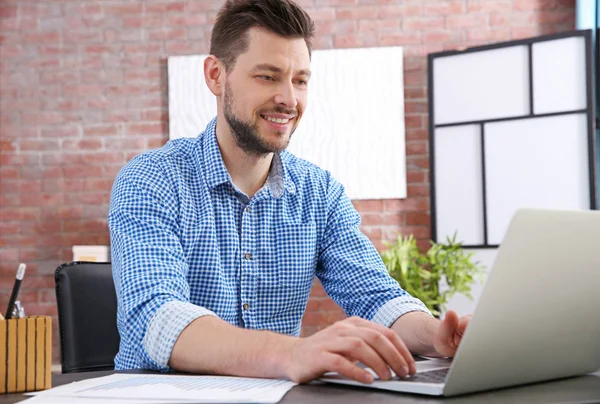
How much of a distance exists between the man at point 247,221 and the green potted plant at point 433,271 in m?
2.21

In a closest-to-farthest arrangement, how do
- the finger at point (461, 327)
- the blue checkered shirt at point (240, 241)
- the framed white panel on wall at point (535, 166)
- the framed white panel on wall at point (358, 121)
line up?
1. the finger at point (461, 327)
2. the blue checkered shirt at point (240, 241)
3. the framed white panel on wall at point (535, 166)
4. the framed white panel on wall at point (358, 121)

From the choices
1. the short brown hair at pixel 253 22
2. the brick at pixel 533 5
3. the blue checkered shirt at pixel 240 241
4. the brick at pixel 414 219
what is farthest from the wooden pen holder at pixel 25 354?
the brick at pixel 533 5

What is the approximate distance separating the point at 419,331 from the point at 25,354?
0.65 meters

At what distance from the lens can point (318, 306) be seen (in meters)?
4.29

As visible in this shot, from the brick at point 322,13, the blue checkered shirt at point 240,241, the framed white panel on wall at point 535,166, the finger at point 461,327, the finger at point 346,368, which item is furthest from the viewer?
the brick at point 322,13

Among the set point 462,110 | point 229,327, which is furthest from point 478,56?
point 229,327

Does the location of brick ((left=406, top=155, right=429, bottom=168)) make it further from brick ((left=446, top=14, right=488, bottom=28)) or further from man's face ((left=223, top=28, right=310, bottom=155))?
man's face ((left=223, top=28, right=310, bottom=155))

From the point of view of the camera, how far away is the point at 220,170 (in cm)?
155

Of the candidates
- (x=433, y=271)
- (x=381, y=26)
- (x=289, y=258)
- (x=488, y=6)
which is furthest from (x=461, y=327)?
(x=488, y=6)

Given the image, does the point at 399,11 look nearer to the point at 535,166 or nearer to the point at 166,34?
the point at 535,166

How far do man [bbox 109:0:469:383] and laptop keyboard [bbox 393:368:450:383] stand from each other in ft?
0.67

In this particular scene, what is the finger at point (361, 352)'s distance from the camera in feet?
2.79

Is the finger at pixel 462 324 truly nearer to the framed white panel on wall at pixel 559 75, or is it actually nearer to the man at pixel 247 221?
the man at pixel 247 221

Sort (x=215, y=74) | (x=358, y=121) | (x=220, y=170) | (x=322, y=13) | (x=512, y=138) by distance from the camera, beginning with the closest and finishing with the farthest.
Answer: (x=220, y=170) < (x=215, y=74) < (x=512, y=138) < (x=358, y=121) < (x=322, y=13)
